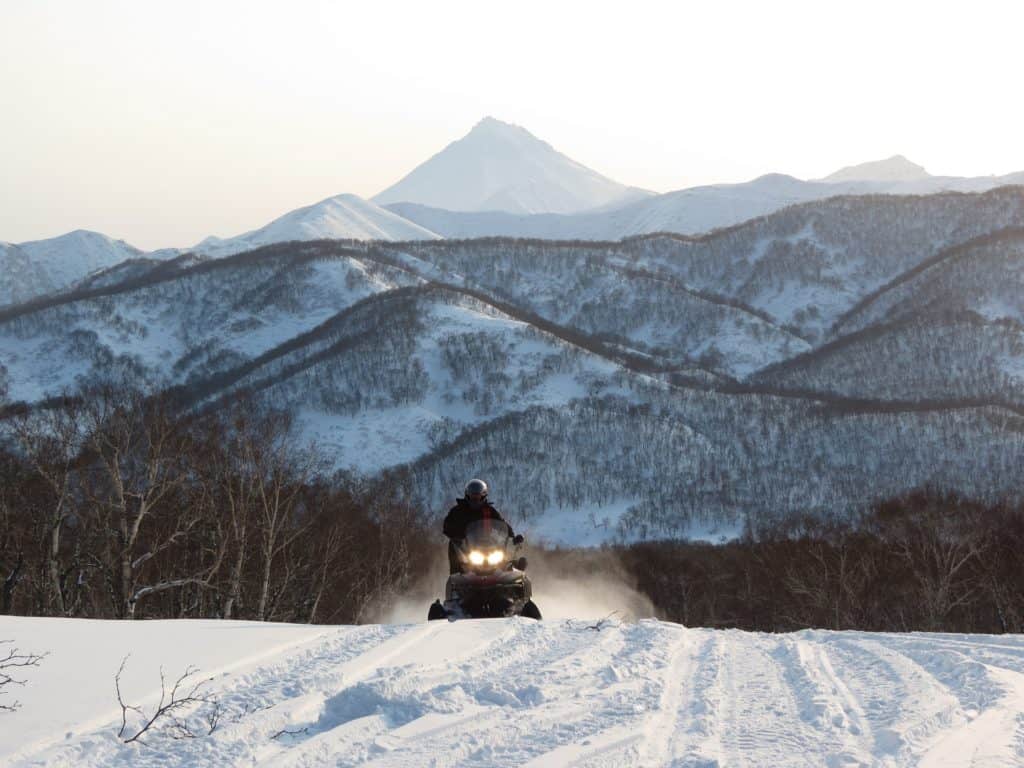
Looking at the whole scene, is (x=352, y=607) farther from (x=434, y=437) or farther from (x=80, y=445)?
(x=434, y=437)

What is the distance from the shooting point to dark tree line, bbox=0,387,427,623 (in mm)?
30047

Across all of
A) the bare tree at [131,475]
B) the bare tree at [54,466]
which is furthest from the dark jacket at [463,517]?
the bare tree at [54,466]

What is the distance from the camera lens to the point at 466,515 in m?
14.4

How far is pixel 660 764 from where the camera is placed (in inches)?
228

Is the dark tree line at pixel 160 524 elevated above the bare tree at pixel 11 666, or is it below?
below

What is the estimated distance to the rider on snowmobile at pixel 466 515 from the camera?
1420cm

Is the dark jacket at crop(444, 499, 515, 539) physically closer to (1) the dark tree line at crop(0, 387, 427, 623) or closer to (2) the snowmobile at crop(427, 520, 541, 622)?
(2) the snowmobile at crop(427, 520, 541, 622)

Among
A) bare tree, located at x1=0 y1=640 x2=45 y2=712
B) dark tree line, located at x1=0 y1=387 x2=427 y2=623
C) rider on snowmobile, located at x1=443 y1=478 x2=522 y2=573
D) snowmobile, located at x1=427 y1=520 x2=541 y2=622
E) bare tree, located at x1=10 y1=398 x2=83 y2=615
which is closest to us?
bare tree, located at x1=0 y1=640 x2=45 y2=712

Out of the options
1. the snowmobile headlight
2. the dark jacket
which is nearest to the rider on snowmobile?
the dark jacket

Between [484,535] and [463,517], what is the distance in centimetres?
54

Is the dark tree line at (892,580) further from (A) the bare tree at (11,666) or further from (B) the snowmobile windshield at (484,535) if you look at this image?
(A) the bare tree at (11,666)

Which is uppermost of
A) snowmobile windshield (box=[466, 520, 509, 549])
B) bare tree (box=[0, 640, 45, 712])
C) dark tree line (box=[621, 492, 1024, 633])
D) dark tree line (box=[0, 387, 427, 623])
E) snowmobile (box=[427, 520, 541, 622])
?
bare tree (box=[0, 640, 45, 712])

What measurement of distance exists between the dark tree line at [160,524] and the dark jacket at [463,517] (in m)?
15.2

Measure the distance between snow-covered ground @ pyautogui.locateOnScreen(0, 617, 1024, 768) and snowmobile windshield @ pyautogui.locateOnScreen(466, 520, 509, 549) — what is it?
306 centimetres
